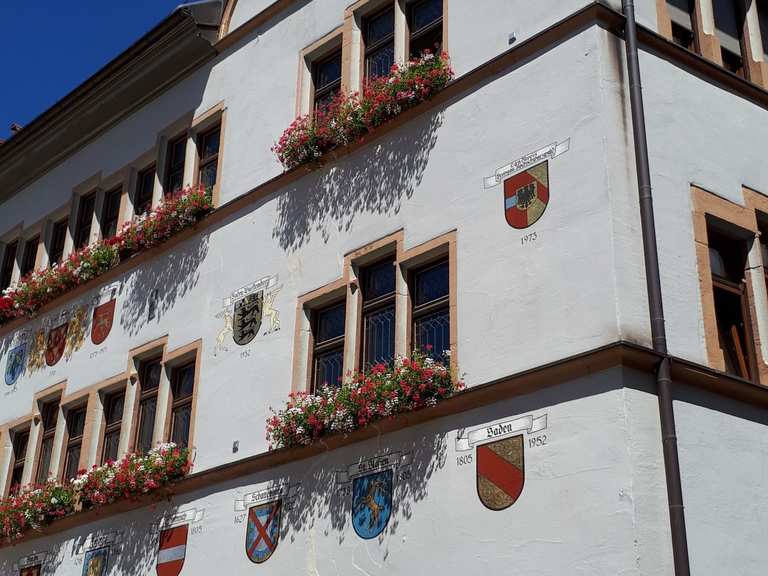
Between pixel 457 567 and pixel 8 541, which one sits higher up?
pixel 8 541

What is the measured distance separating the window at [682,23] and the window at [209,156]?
622 cm

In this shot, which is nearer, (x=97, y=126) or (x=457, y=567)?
(x=457, y=567)

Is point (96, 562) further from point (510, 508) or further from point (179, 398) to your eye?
point (510, 508)

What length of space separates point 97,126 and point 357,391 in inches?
353

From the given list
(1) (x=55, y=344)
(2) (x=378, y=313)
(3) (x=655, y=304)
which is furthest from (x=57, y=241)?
(3) (x=655, y=304)

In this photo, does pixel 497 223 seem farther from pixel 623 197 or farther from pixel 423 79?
pixel 423 79

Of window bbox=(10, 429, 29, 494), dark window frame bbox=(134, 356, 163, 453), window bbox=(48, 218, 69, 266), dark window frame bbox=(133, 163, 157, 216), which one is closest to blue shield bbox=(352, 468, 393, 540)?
dark window frame bbox=(134, 356, 163, 453)

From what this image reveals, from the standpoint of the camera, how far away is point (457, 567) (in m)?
10.6

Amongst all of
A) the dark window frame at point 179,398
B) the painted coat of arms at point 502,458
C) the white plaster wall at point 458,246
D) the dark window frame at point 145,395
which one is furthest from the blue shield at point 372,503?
the dark window frame at point 145,395

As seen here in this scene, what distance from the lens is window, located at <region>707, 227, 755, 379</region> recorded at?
1145cm

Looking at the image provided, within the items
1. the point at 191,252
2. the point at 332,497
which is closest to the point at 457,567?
the point at 332,497

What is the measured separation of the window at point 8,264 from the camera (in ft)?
67.2

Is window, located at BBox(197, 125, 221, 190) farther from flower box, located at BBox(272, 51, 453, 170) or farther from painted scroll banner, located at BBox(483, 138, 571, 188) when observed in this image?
painted scroll banner, located at BBox(483, 138, 571, 188)

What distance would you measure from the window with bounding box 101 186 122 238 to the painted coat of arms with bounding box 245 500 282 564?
255 inches
